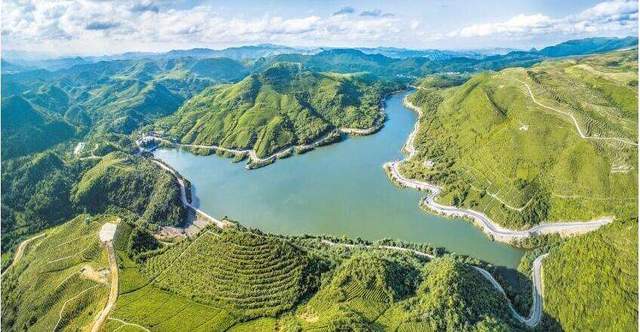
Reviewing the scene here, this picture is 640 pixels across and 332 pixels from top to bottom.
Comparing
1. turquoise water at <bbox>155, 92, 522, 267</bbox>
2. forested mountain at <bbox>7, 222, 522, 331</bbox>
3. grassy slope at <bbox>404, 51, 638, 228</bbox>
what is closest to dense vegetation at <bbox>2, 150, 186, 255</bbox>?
turquoise water at <bbox>155, 92, 522, 267</bbox>

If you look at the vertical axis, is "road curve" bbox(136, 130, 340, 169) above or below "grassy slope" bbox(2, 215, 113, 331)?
below

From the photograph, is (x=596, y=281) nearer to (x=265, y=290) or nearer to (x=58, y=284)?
(x=265, y=290)

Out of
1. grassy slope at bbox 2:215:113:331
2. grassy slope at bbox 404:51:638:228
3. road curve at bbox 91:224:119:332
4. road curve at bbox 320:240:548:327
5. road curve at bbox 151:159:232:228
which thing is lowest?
road curve at bbox 151:159:232:228

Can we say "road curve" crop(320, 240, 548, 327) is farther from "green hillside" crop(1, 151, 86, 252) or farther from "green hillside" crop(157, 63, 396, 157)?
"green hillside" crop(1, 151, 86, 252)

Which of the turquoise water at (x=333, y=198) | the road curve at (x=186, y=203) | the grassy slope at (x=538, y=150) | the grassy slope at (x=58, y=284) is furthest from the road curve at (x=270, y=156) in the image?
the grassy slope at (x=58, y=284)

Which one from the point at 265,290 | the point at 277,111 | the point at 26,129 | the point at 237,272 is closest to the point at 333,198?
the point at 237,272

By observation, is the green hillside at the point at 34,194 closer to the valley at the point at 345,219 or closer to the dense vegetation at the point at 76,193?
the dense vegetation at the point at 76,193
